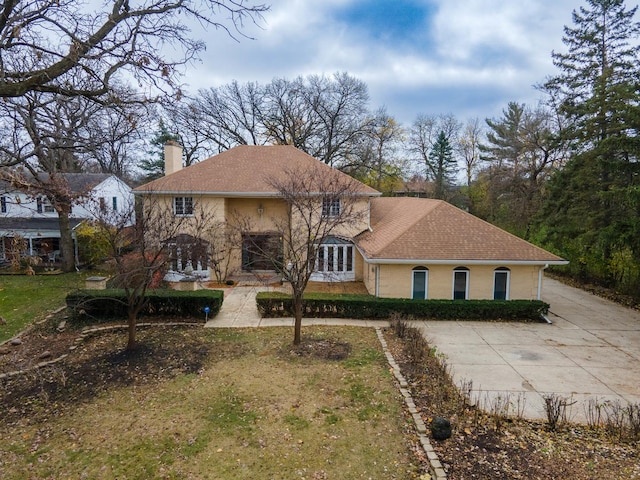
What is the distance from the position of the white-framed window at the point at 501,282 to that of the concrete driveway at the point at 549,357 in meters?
1.75

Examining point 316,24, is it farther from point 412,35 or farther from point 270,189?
point 270,189

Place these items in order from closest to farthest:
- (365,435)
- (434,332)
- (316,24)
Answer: (365,435) < (316,24) < (434,332)

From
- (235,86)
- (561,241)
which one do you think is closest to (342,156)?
(235,86)

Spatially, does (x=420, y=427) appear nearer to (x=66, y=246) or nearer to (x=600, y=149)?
(x=600, y=149)

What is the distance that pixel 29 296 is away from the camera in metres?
16.7

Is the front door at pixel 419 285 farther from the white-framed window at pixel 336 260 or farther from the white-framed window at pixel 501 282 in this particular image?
the white-framed window at pixel 336 260

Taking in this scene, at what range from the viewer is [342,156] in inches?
1328

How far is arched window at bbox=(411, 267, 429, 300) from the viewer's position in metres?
14.9

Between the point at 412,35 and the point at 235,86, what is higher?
the point at 235,86

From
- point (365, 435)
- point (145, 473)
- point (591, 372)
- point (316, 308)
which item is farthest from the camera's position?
point (316, 308)

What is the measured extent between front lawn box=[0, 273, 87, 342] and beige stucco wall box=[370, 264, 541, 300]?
1215cm

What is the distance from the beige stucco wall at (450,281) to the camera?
583 inches

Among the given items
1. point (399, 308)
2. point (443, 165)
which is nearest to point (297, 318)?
point (399, 308)

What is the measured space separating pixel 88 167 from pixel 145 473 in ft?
143
